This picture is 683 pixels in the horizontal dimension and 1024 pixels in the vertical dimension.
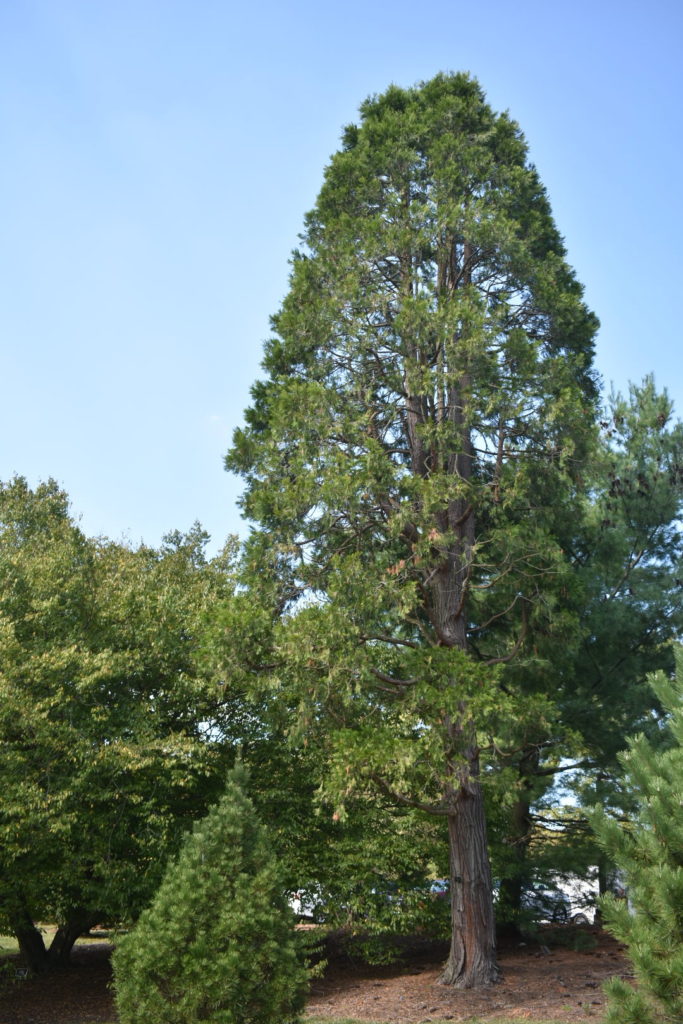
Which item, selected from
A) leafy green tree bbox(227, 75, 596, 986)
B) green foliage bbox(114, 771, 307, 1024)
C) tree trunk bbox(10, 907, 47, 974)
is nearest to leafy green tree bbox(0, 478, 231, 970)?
tree trunk bbox(10, 907, 47, 974)

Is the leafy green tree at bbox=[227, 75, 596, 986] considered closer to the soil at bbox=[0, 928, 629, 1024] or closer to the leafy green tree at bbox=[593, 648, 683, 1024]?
the soil at bbox=[0, 928, 629, 1024]

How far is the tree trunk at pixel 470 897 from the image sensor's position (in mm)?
10528

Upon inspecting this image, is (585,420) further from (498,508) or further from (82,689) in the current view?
(82,689)

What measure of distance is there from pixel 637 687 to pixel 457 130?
9.57 m

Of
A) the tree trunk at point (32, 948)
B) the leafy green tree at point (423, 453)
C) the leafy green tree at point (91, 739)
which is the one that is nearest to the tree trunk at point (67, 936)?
the leafy green tree at point (91, 739)

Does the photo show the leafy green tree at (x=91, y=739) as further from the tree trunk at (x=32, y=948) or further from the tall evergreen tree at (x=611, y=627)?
the tall evergreen tree at (x=611, y=627)

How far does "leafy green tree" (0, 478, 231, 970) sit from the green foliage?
3.51 meters

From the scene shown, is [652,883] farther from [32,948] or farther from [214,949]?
[32,948]

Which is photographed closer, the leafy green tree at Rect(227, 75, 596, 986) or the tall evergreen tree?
the leafy green tree at Rect(227, 75, 596, 986)

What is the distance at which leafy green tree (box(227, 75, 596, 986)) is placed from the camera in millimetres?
10102

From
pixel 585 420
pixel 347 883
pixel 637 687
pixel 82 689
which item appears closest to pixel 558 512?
pixel 585 420

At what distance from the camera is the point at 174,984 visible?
6.76 meters

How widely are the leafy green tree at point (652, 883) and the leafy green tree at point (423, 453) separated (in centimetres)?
400

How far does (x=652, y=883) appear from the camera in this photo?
198 inches
